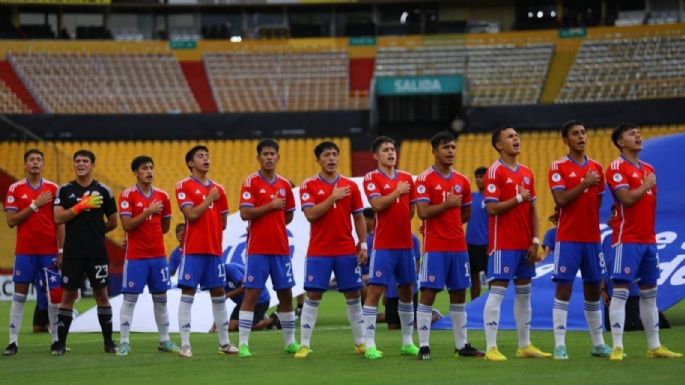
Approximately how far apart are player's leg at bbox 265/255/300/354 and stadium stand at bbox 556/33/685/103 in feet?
94.8

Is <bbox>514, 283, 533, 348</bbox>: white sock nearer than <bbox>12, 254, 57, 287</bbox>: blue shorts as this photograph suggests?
Yes

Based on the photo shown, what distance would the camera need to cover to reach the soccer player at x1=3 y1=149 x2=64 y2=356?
14344 millimetres

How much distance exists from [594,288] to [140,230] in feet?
17.0

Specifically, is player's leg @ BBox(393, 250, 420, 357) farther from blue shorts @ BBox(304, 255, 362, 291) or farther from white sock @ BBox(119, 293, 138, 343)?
white sock @ BBox(119, 293, 138, 343)

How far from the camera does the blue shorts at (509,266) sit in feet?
38.5

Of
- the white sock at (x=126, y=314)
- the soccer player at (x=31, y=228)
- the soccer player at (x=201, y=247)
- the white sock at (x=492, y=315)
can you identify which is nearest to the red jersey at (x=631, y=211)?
the white sock at (x=492, y=315)

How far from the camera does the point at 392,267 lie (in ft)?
40.8

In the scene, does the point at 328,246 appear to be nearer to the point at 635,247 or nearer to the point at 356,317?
the point at 356,317

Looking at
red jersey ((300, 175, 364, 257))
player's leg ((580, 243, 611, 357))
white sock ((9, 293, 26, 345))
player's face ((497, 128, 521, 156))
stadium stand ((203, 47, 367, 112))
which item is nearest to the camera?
player's leg ((580, 243, 611, 357))

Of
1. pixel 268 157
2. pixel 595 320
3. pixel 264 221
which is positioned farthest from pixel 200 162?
pixel 595 320

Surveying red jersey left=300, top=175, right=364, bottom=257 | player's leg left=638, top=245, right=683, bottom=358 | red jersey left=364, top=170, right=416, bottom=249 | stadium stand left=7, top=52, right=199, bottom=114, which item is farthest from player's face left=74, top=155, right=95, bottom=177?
stadium stand left=7, top=52, right=199, bottom=114

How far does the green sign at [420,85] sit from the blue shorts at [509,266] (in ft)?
95.6

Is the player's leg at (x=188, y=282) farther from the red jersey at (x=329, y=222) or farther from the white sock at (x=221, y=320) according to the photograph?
the red jersey at (x=329, y=222)

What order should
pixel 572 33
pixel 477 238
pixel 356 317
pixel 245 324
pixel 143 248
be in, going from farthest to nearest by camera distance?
1. pixel 572 33
2. pixel 477 238
3. pixel 143 248
4. pixel 245 324
5. pixel 356 317
